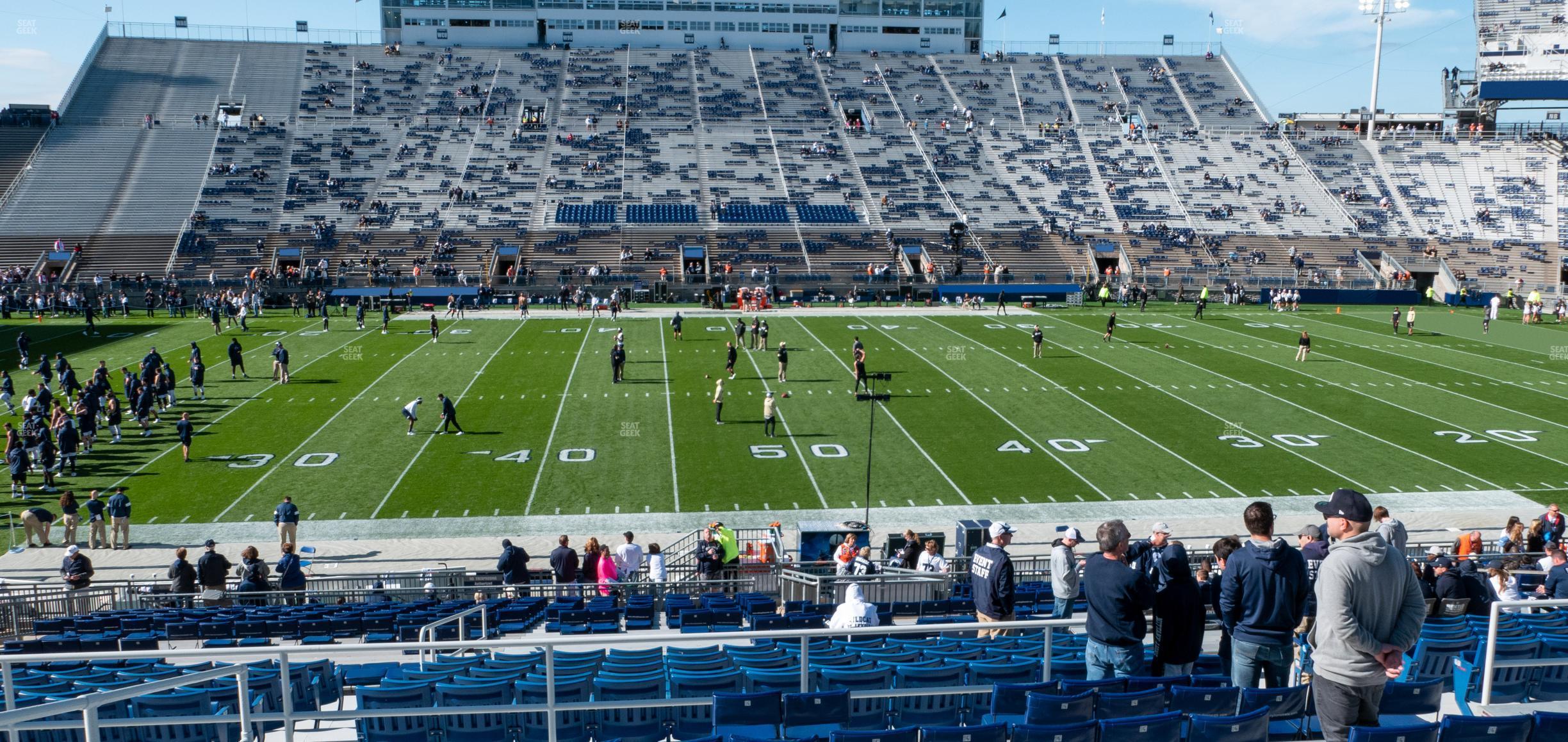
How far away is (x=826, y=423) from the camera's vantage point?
2698 cm

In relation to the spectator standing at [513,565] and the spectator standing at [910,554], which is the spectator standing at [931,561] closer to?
the spectator standing at [910,554]

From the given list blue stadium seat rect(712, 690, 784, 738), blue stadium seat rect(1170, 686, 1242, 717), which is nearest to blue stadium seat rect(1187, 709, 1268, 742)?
blue stadium seat rect(1170, 686, 1242, 717)

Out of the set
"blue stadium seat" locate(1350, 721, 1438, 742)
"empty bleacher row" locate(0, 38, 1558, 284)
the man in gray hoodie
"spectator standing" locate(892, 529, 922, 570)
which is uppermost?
"empty bleacher row" locate(0, 38, 1558, 284)

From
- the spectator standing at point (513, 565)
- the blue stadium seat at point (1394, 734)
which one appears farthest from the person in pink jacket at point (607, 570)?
the blue stadium seat at point (1394, 734)

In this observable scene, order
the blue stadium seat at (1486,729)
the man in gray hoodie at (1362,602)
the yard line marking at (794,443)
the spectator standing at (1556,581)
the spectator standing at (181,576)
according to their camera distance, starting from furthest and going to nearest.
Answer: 1. the yard line marking at (794,443)
2. the spectator standing at (181,576)
3. the spectator standing at (1556,581)
4. the blue stadium seat at (1486,729)
5. the man in gray hoodie at (1362,602)

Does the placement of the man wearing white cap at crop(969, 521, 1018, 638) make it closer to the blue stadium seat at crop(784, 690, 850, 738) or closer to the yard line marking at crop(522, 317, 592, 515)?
the blue stadium seat at crop(784, 690, 850, 738)

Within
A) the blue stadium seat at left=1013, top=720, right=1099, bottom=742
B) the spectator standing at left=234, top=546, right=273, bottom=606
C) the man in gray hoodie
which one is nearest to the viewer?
the man in gray hoodie

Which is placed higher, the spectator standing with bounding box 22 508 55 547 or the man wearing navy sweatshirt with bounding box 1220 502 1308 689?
the man wearing navy sweatshirt with bounding box 1220 502 1308 689

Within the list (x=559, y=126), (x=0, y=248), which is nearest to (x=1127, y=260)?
(x=559, y=126)

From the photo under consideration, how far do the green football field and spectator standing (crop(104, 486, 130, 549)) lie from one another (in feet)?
5.57

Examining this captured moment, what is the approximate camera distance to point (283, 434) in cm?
2558

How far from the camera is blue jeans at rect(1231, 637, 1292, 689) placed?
6.30 metres

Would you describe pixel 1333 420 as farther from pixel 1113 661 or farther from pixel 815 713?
pixel 815 713

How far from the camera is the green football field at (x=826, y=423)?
2142 centimetres
